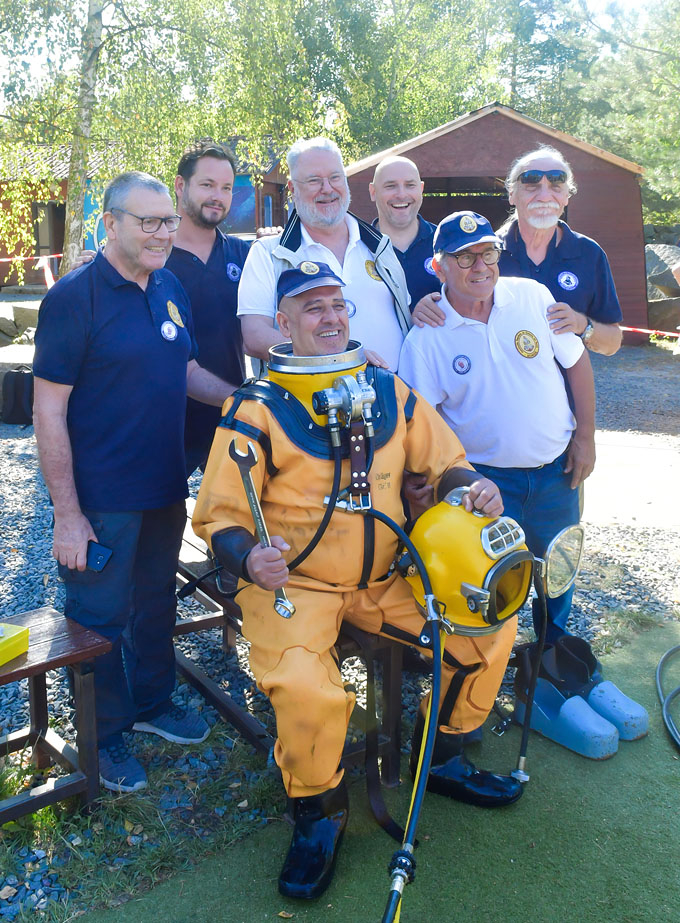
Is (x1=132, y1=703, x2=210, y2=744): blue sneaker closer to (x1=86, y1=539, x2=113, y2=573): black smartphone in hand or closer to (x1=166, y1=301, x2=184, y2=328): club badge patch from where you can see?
(x1=86, y1=539, x2=113, y2=573): black smartphone in hand

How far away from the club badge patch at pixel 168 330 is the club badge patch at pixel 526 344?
4.29 feet

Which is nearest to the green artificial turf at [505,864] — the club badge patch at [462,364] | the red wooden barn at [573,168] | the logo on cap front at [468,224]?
the club badge patch at [462,364]

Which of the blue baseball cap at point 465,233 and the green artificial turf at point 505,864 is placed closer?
the green artificial turf at point 505,864

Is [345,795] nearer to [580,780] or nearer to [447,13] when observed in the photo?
[580,780]

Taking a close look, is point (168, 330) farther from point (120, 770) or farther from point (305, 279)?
point (120, 770)

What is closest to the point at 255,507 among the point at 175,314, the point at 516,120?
the point at 175,314

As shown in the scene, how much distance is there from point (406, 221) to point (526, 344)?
0.86 m

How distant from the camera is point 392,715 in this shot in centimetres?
296

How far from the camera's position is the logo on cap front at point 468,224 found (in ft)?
10.0

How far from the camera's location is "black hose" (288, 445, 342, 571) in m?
2.54

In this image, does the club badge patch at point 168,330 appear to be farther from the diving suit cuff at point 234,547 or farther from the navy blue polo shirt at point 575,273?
the navy blue polo shirt at point 575,273

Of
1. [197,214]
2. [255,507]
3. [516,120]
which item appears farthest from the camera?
[516,120]

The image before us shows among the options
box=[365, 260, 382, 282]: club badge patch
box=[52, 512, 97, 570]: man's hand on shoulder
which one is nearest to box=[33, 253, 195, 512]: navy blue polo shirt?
box=[52, 512, 97, 570]: man's hand on shoulder

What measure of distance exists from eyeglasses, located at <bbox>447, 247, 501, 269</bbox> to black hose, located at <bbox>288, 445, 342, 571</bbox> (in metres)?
1.01
